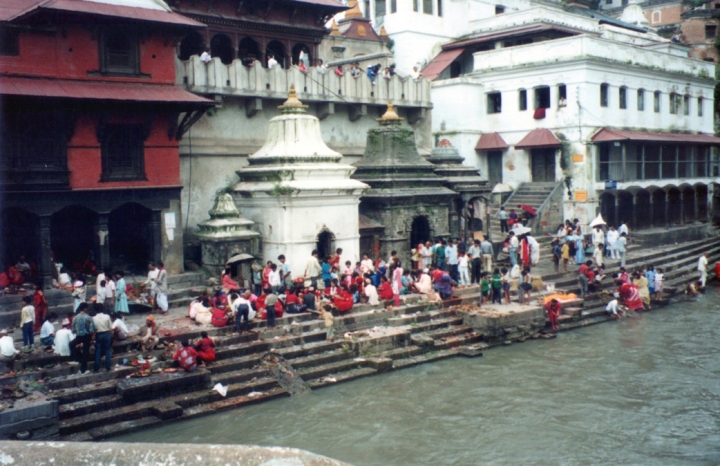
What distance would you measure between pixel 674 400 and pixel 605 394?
1.25 m

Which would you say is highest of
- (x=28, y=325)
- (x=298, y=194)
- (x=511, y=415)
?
(x=298, y=194)

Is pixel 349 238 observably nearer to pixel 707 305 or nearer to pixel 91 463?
pixel 707 305

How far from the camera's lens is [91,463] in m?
3.50

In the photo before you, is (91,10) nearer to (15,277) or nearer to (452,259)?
(15,277)

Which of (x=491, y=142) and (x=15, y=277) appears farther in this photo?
(x=491, y=142)

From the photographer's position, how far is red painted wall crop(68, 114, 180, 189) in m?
17.4

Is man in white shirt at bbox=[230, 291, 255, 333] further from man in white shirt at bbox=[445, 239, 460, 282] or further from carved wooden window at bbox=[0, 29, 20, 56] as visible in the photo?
carved wooden window at bbox=[0, 29, 20, 56]

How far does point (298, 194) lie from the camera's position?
63.8 feet

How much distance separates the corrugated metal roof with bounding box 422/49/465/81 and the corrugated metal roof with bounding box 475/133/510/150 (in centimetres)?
378

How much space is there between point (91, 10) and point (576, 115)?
63.1 ft

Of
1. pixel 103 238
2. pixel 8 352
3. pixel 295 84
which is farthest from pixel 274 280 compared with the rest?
pixel 295 84

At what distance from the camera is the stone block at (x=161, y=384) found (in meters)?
12.5

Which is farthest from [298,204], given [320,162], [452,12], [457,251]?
[452,12]

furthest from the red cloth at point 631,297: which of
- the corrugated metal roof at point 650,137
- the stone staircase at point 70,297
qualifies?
the stone staircase at point 70,297
